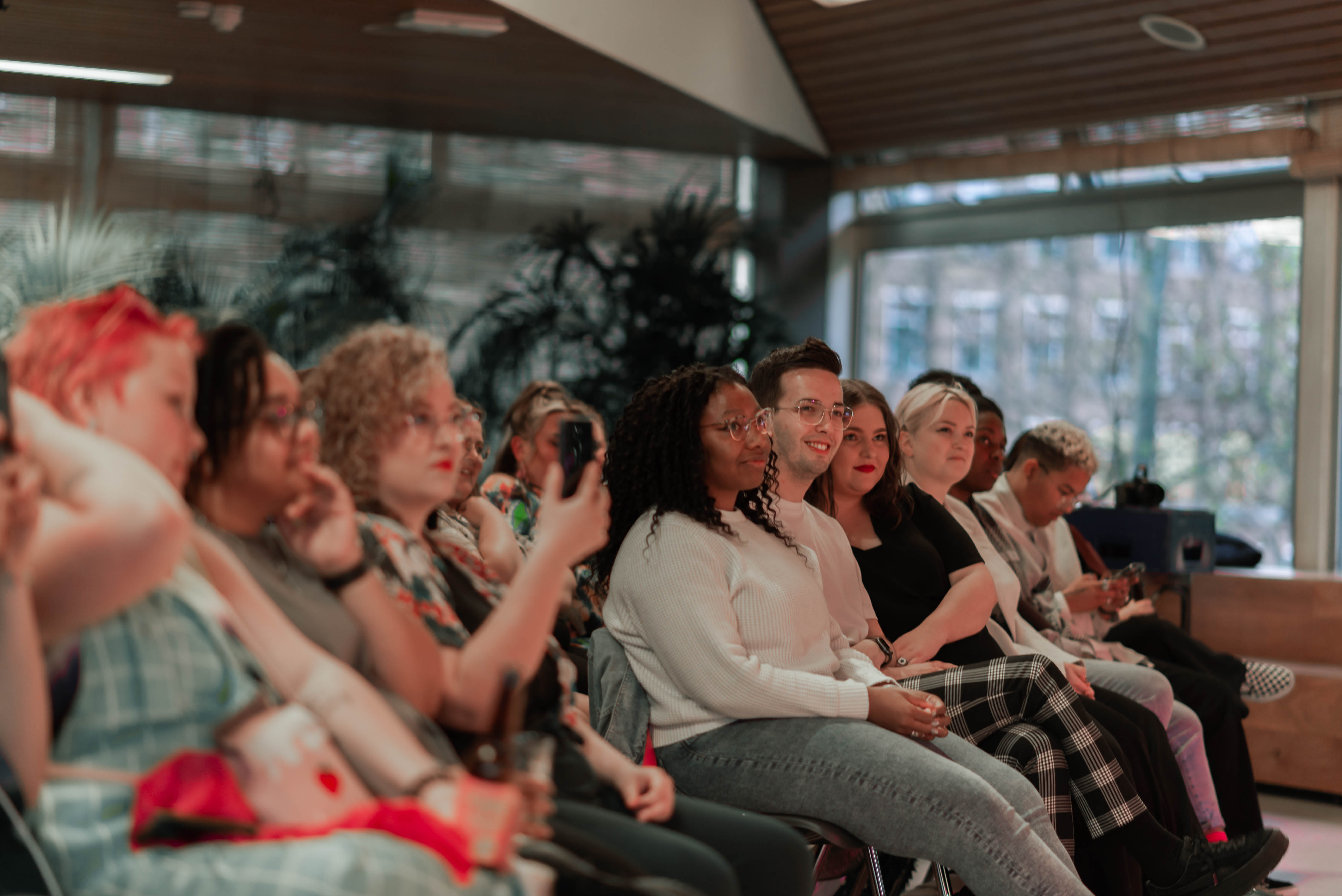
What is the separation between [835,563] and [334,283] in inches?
157

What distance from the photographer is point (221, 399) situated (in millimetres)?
1337

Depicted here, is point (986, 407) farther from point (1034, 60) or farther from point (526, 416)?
point (1034, 60)

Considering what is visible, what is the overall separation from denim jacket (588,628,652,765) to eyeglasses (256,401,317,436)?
104cm

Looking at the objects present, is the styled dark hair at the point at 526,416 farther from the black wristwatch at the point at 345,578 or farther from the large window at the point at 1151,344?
the large window at the point at 1151,344

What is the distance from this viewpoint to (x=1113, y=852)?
2623mm

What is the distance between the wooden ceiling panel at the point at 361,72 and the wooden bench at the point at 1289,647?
10.5 feet

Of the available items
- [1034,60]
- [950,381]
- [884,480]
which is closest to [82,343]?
[884,480]

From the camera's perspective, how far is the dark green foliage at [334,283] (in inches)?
230

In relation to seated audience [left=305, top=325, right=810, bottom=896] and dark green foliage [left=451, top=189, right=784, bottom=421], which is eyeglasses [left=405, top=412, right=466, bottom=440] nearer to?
seated audience [left=305, top=325, right=810, bottom=896]

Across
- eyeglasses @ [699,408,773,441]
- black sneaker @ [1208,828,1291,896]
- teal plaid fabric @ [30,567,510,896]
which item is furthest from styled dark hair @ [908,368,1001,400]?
teal plaid fabric @ [30,567,510,896]

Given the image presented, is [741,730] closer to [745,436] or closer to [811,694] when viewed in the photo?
[811,694]

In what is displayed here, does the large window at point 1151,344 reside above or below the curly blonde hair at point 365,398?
above

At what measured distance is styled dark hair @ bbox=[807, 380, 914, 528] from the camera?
10.00 feet

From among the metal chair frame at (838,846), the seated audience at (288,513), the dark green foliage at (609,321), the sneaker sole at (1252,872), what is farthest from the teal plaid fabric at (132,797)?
the dark green foliage at (609,321)
